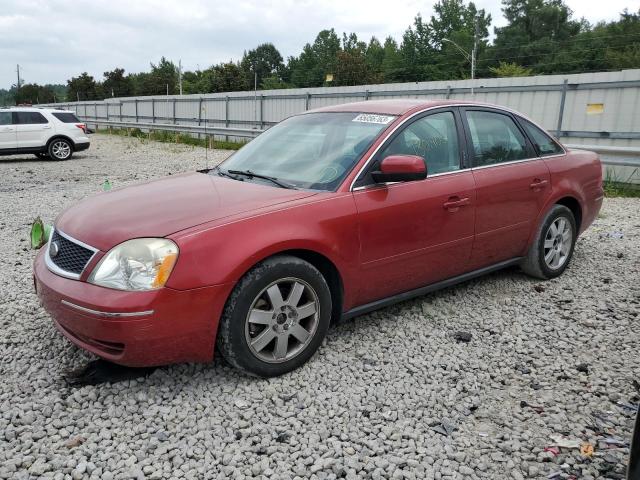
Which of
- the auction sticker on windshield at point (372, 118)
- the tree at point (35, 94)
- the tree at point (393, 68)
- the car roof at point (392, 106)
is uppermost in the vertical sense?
the tree at point (393, 68)

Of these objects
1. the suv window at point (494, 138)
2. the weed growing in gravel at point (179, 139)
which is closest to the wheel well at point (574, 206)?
the suv window at point (494, 138)

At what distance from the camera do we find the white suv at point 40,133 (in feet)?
52.5

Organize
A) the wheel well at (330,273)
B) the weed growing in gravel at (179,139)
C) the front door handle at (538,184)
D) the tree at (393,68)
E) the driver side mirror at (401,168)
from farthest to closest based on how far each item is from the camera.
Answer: the tree at (393,68) → the weed growing in gravel at (179,139) → the front door handle at (538,184) → the driver side mirror at (401,168) → the wheel well at (330,273)

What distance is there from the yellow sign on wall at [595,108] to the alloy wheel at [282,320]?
1098cm

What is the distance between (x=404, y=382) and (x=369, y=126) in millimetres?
1771

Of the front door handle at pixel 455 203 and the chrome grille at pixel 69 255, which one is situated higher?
the front door handle at pixel 455 203

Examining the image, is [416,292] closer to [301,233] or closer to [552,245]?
[301,233]

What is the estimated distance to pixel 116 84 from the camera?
290 ft

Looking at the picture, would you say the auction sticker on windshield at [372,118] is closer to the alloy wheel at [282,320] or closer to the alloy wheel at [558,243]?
the alloy wheel at [282,320]

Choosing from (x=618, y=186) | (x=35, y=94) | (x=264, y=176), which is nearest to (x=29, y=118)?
(x=264, y=176)

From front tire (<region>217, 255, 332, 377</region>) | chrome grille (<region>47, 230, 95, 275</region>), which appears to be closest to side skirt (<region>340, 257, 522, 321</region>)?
front tire (<region>217, 255, 332, 377</region>)

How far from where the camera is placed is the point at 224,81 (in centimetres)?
7262

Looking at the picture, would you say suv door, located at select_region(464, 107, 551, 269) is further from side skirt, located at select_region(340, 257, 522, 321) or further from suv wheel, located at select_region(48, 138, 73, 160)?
suv wheel, located at select_region(48, 138, 73, 160)

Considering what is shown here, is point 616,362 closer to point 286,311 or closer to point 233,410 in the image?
point 286,311
